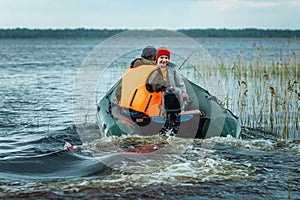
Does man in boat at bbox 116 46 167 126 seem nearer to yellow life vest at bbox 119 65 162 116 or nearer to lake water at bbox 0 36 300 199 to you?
yellow life vest at bbox 119 65 162 116

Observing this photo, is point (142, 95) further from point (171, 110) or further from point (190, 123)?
point (190, 123)

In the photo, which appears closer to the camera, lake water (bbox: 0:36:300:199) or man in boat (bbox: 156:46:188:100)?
lake water (bbox: 0:36:300:199)

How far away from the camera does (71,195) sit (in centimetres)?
520

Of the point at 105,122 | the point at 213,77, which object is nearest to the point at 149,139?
the point at 105,122

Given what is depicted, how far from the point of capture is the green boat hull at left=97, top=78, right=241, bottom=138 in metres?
7.31

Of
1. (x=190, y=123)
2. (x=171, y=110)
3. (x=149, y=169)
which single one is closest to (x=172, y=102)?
(x=171, y=110)

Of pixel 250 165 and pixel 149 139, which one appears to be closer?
pixel 250 165

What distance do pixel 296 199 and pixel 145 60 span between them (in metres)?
3.34

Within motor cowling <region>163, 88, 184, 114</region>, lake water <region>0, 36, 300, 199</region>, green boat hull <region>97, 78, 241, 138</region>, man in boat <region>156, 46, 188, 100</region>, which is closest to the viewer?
lake water <region>0, 36, 300, 199</region>

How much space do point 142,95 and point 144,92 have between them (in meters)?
0.06

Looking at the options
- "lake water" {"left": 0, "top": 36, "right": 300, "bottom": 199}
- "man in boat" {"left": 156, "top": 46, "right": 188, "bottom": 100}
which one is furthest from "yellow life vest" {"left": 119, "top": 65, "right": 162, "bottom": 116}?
"lake water" {"left": 0, "top": 36, "right": 300, "bottom": 199}

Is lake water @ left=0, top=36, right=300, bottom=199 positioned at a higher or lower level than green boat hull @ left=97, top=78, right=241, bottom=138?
lower

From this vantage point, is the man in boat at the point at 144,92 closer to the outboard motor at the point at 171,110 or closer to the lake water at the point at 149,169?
the outboard motor at the point at 171,110

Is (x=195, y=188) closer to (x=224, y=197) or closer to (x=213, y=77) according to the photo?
(x=224, y=197)
